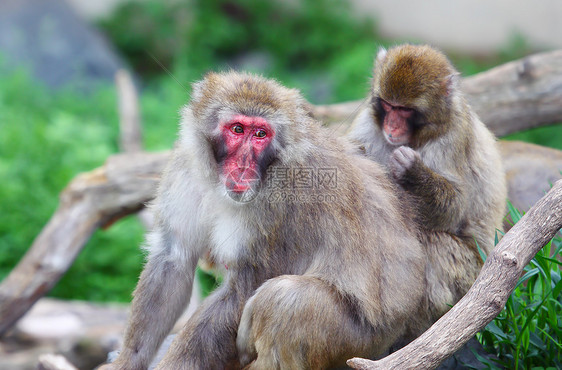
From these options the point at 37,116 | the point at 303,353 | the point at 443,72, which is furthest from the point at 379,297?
the point at 37,116

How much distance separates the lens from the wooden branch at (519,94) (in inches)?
244

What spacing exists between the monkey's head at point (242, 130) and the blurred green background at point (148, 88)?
1.46ft

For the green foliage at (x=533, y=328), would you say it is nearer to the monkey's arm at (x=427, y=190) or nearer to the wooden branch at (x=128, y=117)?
the monkey's arm at (x=427, y=190)

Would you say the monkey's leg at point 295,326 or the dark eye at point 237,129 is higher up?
the dark eye at point 237,129

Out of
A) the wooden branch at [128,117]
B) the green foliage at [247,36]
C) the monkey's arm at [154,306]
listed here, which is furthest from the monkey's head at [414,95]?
the green foliage at [247,36]

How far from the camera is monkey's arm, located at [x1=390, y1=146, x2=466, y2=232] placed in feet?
13.2

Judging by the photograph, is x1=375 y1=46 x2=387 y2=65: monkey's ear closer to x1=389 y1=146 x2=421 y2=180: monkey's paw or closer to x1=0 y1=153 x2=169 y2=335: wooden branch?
x1=389 y1=146 x2=421 y2=180: monkey's paw

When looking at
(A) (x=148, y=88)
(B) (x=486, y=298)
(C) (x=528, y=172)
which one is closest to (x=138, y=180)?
(C) (x=528, y=172)

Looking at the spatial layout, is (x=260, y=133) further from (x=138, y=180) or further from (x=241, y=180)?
(x=138, y=180)

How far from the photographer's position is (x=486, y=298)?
3.06 metres

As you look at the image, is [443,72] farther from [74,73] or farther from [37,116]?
[74,73]

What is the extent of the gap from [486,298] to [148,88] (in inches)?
420

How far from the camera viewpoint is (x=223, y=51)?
1321 cm

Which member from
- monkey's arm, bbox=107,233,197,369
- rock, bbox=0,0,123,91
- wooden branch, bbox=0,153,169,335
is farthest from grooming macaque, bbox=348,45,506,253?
rock, bbox=0,0,123,91
